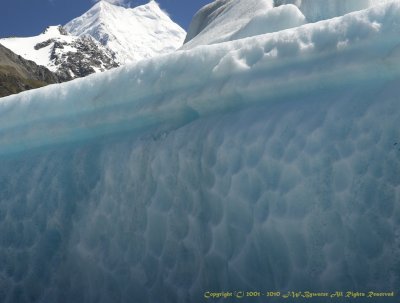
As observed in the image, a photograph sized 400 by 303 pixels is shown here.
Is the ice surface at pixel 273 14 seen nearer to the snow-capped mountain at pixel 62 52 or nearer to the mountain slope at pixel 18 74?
the mountain slope at pixel 18 74

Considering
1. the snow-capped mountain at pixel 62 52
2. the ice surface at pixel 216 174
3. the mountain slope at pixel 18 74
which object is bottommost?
the ice surface at pixel 216 174

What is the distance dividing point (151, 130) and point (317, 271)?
Answer: 173 centimetres

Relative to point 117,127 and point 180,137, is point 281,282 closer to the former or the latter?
point 180,137

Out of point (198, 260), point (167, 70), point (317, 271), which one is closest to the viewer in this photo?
point (317, 271)

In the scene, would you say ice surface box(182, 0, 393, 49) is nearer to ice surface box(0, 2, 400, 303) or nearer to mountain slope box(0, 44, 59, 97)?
ice surface box(0, 2, 400, 303)

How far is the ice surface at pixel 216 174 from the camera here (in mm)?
2686

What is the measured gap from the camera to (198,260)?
3.17m

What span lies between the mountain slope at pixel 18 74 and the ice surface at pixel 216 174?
67.4 m

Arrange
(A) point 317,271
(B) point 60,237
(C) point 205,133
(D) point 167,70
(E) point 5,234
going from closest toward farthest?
(A) point 317,271, (C) point 205,133, (D) point 167,70, (B) point 60,237, (E) point 5,234

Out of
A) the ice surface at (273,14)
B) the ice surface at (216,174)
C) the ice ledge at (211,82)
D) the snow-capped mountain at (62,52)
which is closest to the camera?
the ice surface at (216,174)

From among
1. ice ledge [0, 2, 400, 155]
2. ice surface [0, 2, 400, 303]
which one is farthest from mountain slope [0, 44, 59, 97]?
ice surface [0, 2, 400, 303]

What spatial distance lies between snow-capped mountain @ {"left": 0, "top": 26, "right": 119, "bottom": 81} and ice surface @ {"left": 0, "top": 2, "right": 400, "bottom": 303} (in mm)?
112428

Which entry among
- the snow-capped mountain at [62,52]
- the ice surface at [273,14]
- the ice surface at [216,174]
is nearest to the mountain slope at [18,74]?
the snow-capped mountain at [62,52]

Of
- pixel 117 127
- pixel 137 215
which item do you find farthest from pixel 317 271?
pixel 117 127
